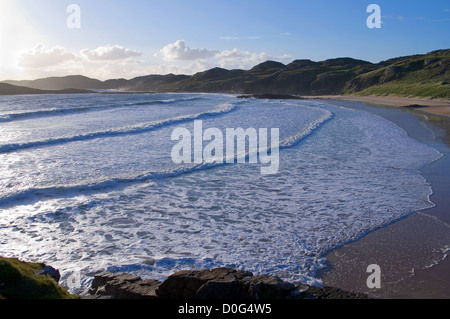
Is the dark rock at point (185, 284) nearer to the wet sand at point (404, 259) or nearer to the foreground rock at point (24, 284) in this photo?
the foreground rock at point (24, 284)

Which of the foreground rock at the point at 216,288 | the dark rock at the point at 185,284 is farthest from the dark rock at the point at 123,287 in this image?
the dark rock at the point at 185,284

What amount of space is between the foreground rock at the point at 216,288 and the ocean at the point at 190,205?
934 millimetres

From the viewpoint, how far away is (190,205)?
8.06m

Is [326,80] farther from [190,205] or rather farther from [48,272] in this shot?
[48,272]

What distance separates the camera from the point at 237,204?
8141mm

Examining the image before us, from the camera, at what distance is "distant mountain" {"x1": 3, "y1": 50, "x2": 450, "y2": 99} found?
60375 mm

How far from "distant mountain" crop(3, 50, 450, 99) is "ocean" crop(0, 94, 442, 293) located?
40172 millimetres

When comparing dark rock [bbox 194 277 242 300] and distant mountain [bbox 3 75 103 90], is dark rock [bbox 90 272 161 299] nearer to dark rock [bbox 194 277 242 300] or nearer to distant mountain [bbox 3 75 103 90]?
dark rock [bbox 194 277 242 300]

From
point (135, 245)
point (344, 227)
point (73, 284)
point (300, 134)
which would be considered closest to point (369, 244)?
point (344, 227)

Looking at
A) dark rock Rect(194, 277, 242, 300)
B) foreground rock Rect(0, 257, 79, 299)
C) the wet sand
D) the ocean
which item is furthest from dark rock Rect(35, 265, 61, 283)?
the wet sand

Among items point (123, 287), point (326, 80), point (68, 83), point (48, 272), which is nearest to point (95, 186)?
point (48, 272)

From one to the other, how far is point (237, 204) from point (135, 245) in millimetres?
2815

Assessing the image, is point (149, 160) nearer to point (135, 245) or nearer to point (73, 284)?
point (135, 245)

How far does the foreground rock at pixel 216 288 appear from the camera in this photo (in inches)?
139
